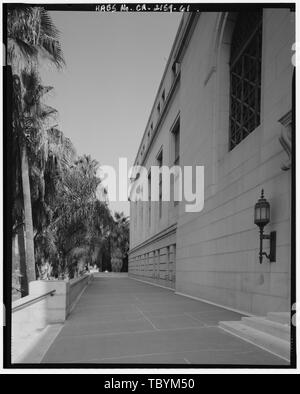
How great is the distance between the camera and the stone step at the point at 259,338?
17.0 feet

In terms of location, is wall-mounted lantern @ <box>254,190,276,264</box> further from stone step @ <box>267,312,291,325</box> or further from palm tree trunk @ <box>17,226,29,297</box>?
palm tree trunk @ <box>17,226,29,297</box>

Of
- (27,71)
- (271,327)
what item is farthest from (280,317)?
(27,71)

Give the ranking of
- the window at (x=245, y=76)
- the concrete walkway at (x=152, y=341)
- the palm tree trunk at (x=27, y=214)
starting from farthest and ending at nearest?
the palm tree trunk at (x=27, y=214), the window at (x=245, y=76), the concrete walkway at (x=152, y=341)

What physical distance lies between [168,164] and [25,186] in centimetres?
1367

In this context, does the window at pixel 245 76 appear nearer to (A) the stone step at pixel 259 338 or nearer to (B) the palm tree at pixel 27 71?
(B) the palm tree at pixel 27 71

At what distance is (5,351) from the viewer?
3596 mm

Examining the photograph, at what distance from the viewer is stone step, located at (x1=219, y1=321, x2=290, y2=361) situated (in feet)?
17.0

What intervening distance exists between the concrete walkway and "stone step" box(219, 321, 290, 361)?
5.8 inches

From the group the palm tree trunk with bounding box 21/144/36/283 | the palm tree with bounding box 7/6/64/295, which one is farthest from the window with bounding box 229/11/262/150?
the palm tree trunk with bounding box 21/144/36/283

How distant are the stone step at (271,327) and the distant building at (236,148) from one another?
85 centimetres

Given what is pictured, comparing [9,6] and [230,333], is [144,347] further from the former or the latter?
[9,6]

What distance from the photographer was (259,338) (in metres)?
6.15

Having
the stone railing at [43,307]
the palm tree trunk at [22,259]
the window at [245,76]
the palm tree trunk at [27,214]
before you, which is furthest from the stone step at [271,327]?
the palm tree trunk at [22,259]

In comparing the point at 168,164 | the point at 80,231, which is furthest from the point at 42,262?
the point at 168,164
